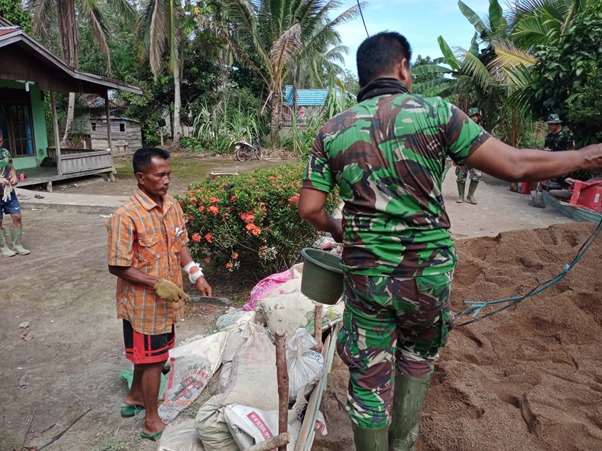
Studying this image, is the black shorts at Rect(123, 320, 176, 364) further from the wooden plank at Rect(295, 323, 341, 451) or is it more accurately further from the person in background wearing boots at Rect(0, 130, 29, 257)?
the person in background wearing boots at Rect(0, 130, 29, 257)

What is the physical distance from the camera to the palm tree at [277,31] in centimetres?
1888

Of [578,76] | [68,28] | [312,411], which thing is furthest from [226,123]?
[312,411]

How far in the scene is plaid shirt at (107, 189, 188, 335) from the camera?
2619 mm

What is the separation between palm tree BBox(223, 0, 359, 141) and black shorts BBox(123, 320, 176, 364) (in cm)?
1687

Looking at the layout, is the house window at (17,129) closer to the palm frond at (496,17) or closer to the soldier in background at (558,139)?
the soldier in background at (558,139)

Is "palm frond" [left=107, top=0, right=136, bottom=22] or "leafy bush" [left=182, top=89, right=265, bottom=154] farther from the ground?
"palm frond" [left=107, top=0, right=136, bottom=22]

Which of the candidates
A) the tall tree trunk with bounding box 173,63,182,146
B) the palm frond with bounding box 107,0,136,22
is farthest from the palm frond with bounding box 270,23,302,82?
the palm frond with bounding box 107,0,136,22

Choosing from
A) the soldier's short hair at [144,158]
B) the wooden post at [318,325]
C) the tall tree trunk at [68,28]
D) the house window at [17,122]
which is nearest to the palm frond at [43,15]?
the tall tree trunk at [68,28]

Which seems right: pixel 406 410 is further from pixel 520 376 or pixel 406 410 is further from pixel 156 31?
pixel 156 31

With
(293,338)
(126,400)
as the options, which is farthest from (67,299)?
(293,338)

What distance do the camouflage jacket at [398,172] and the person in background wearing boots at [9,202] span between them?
5.88 meters

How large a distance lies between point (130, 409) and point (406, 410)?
1858 millimetres

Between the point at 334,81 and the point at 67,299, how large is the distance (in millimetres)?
19945

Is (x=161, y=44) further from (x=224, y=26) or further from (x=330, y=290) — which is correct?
(x=330, y=290)
